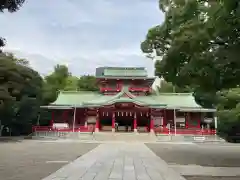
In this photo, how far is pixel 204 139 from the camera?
35.7 m

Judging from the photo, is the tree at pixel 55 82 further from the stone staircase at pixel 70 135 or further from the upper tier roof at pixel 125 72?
the stone staircase at pixel 70 135

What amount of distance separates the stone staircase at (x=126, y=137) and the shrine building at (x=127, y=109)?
6.26 feet

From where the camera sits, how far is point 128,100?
37344 millimetres

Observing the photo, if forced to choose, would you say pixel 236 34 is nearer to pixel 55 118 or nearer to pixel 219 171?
pixel 219 171

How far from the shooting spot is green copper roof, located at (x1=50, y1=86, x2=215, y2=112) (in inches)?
1490

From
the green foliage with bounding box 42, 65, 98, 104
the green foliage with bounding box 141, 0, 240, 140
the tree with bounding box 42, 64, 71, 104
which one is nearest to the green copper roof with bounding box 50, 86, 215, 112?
the tree with bounding box 42, 64, 71, 104

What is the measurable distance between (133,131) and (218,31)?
98.5 ft

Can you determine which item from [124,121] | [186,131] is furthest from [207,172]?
[124,121]

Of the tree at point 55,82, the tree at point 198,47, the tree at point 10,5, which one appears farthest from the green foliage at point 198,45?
the tree at point 55,82

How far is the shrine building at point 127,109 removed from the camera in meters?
38.5

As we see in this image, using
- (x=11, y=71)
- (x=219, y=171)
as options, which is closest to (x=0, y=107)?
(x=11, y=71)

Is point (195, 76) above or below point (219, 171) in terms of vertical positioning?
above

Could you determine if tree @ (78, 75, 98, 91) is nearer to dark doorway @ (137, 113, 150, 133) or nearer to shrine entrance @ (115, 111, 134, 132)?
shrine entrance @ (115, 111, 134, 132)

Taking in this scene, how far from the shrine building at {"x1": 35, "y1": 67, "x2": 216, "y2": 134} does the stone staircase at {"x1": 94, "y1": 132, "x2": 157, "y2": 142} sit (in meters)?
1.91
